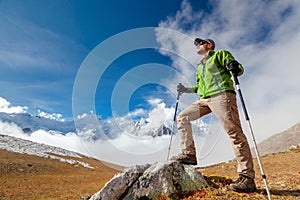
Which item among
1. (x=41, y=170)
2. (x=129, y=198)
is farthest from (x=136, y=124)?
(x=41, y=170)

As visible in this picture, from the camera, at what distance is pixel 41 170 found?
57281mm

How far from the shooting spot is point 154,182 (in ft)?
25.0

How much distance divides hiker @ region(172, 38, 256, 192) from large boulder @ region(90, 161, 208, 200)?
439 mm

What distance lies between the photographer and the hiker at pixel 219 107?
626 centimetres

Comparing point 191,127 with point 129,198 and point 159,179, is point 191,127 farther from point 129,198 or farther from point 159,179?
point 129,198

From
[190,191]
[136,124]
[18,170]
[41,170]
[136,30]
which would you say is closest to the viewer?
[190,191]

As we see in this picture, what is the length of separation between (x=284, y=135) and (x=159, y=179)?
535ft

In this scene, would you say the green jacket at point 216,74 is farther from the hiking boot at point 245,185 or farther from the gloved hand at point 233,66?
the hiking boot at point 245,185

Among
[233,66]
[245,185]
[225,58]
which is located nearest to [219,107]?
[233,66]

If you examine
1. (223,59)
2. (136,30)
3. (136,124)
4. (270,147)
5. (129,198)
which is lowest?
(129,198)

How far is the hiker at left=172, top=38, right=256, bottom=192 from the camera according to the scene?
20.5 ft

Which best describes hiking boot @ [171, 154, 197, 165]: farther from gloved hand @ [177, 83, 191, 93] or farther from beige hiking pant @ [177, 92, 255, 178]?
gloved hand @ [177, 83, 191, 93]

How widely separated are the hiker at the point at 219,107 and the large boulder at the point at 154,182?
0.44m

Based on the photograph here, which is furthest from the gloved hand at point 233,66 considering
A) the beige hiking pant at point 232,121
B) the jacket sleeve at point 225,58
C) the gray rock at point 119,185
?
the gray rock at point 119,185
